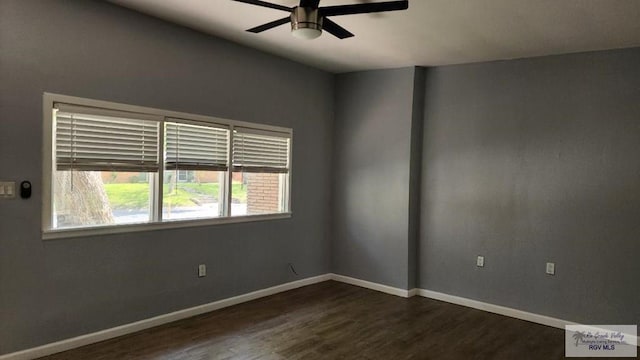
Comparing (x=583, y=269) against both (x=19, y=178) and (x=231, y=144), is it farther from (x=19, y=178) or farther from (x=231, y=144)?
(x=19, y=178)

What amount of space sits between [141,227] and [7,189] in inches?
39.2

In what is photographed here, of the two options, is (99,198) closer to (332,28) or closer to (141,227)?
(141,227)

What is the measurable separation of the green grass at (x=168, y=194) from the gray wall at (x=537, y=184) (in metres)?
2.36

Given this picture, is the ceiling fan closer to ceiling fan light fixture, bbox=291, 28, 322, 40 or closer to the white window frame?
ceiling fan light fixture, bbox=291, 28, 322, 40

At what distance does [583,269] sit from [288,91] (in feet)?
11.5

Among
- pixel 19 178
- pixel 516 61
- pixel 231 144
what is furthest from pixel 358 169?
pixel 19 178

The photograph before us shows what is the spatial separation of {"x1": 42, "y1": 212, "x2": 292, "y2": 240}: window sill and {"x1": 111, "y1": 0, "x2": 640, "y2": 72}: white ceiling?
1.77 metres

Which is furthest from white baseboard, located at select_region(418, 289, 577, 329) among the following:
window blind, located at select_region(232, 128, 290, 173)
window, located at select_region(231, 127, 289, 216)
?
window blind, located at select_region(232, 128, 290, 173)

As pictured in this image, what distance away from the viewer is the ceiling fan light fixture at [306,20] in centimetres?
268

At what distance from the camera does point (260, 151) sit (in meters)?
4.62

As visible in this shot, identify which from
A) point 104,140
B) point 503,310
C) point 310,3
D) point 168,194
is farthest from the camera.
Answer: point 503,310

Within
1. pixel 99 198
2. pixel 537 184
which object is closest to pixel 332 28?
pixel 99 198

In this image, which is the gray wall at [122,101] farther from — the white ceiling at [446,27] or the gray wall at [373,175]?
the gray wall at [373,175]

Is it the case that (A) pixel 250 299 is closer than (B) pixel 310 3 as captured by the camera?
No
